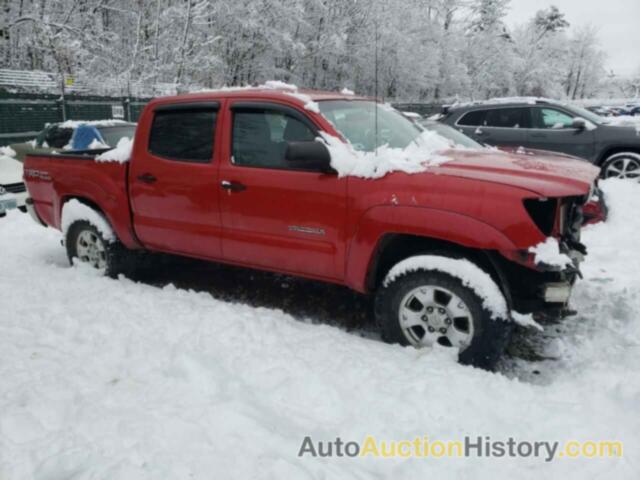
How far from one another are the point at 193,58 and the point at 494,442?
85.2ft

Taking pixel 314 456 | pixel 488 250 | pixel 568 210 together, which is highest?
pixel 568 210

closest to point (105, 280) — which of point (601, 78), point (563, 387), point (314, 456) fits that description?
point (314, 456)

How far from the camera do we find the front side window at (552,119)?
931 centimetres

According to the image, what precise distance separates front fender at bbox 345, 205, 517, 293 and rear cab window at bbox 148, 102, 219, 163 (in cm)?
151

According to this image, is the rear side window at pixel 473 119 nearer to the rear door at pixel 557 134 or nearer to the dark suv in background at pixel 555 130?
the dark suv in background at pixel 555 130

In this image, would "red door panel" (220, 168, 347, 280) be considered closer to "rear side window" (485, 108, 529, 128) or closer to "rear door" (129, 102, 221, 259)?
"rear door" (129, 102, 221, 259)

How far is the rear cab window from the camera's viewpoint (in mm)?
4359

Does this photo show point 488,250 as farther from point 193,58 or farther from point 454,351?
point 193,58

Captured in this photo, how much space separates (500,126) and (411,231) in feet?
23.7

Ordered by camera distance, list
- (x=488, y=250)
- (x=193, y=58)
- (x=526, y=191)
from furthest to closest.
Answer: (x=193, y=58) → (x=488, y=250) → (x=526, y=191)

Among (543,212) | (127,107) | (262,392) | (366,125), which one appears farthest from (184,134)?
(127,107)

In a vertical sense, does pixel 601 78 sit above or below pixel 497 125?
above

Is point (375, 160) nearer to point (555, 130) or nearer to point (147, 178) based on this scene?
point (147, 178)

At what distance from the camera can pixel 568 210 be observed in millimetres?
3453
